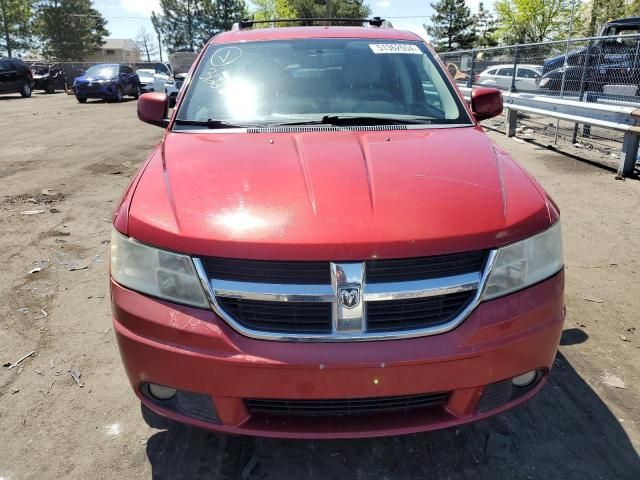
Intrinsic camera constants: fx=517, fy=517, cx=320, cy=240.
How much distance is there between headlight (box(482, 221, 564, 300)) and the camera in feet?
5.97

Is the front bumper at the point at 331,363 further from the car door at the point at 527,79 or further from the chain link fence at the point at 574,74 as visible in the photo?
the car door at the point at 527,79

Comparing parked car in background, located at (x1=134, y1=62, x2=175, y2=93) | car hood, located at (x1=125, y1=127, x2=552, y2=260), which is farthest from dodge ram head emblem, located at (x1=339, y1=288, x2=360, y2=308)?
parked car in background, located at (x1=134, y1=62, x2=175, y2=93)

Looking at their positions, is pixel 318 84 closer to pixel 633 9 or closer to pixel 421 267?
pixel 421 267

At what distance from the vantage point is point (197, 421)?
1.87 meters

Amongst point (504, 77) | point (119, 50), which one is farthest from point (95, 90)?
point (119, 50)

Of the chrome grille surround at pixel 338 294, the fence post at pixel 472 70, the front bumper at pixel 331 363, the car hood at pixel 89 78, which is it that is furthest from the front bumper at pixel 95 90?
the chrome grille surround at pixel 338 294

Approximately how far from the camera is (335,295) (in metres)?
1.70

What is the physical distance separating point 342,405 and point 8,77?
2786cm

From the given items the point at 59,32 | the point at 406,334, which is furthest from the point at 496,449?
the point at 59,32

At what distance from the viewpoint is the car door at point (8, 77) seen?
78.3 feet

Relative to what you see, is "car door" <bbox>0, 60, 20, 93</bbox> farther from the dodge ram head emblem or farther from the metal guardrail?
the dodge ram head emblem

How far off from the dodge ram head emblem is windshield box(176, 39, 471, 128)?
52.4 inches

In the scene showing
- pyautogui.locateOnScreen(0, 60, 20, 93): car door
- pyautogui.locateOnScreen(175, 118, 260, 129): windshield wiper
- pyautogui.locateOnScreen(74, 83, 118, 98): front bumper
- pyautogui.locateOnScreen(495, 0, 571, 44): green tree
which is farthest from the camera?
pyautogui.locateOnScreen(495, 0, 571, 44): green tree

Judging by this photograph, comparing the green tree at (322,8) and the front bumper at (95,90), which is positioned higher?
the green tree at (322,8)
